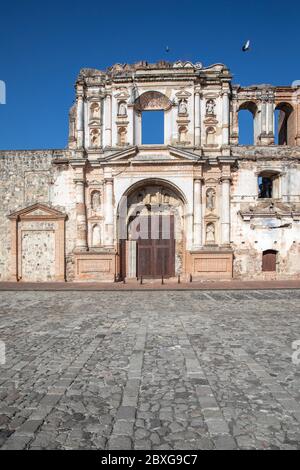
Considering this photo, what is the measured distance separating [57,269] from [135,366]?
13909 millimetres

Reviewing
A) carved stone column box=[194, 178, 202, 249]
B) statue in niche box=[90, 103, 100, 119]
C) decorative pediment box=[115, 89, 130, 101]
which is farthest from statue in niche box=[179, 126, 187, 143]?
statue in niche box=[90, 103, 100, 119]

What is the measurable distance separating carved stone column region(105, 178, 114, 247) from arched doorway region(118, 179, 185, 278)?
0.56 m

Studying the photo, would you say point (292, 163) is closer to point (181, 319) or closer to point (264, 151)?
point (264, 151)

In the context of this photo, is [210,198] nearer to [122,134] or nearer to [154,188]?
[154,188]

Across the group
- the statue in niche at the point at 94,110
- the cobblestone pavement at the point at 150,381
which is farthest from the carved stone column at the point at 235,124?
the cobblestone pavement at the point at 150,381

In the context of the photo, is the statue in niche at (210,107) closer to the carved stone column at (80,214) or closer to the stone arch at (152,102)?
the stone arch at (152,102)

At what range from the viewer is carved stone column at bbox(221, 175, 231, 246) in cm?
1706

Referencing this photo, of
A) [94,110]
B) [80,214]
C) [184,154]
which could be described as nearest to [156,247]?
[80,214]

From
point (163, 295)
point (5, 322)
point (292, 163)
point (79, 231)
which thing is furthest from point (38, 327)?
point (292, 163)

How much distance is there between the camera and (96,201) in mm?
17891

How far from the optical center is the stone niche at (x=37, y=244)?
696 inches

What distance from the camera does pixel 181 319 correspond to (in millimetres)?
7992

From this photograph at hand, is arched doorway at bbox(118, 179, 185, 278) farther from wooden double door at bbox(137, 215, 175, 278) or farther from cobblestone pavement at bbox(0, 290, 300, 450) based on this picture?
cobblestone pavement at bbox(0, 290, 300, 450)

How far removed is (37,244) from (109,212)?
486 centimetres
